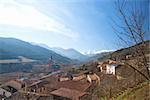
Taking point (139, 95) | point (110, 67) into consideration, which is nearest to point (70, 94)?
point (139, 95)

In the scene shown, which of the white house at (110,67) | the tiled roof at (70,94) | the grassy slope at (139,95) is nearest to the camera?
the grassy slope at (139,95)

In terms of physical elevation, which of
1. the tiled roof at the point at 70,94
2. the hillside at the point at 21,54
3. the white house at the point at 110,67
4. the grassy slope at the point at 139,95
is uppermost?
the hillside at the point at 21,54

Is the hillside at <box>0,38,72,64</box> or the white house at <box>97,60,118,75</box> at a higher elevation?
the hillside at <box>0,38,72,64</box>

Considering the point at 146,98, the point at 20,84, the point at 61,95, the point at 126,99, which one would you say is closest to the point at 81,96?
the point at 61,95

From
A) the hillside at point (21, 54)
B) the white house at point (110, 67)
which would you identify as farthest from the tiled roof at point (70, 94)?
the hillside at point (21, 54)

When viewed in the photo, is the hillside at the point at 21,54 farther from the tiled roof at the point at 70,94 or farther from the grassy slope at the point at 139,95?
the grassy slope at the point at 139,95

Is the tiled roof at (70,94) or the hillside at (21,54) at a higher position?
the hillside at (21,54)

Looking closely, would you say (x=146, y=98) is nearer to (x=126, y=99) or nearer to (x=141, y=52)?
(x=126, y=99)

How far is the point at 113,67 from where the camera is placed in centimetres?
3117

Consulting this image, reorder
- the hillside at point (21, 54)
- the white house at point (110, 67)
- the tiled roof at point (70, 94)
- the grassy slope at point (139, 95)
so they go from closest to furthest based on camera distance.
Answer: the grassy slope at point (139, 95)
the tiled roof at point (70, 94)
the white house at point (110, 67)
the hillside at point (21, 54)

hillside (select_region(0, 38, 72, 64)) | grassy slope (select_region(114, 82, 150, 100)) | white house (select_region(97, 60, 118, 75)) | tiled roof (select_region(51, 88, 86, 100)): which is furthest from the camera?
hillside (select_region(0, 38, 72, 64))

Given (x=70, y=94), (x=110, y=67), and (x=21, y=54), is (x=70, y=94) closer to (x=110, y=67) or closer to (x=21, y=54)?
(x=110, y=67)

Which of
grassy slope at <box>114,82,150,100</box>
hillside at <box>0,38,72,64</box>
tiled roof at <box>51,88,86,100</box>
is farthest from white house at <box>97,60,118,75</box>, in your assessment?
hillside at <box>0,38,72,64</box>

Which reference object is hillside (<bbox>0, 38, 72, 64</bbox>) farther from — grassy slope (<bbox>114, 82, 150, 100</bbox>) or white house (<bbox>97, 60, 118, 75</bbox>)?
grassy slope (<bbox>114, 82, 150, 100</bbox>)
